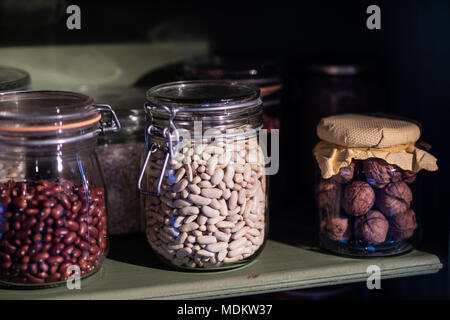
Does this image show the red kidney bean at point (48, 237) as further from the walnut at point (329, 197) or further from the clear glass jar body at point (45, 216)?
the walnut at point (329, 197)

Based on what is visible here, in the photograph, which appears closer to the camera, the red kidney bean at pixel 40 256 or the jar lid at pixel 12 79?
the red kidney bean at pixel 40 256

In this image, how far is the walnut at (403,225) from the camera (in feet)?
3.23

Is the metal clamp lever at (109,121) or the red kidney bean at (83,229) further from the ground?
the metal clamp lever at (109,121)

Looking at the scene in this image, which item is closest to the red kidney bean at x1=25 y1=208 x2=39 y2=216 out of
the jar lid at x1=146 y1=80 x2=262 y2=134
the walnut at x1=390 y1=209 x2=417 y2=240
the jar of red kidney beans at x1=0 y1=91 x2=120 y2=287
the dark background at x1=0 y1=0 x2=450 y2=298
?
the jar of red kidney beans at x1=0 y1=91 x2=120 y2=287

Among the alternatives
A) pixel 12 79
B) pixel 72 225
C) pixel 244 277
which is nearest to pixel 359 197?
pixel 244 277

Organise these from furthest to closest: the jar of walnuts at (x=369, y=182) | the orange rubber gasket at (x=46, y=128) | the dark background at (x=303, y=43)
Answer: the dark background at (x=303, y=43) < the jar of walnuts at (x=369, y=182) < the orange rubber gasket at (x=46, y=128)

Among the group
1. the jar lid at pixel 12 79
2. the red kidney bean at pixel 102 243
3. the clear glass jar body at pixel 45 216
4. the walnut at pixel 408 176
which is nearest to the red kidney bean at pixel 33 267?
the clear glass jar body at pixel 45 216

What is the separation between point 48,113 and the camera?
0.85 metres

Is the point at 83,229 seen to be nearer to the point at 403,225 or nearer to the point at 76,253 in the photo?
the point at 76,253

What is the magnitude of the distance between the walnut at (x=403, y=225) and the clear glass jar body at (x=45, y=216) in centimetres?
47

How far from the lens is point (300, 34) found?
1.33m

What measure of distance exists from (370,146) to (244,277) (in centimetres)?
28

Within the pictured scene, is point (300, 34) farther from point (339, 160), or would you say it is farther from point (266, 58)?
point (339, 160)

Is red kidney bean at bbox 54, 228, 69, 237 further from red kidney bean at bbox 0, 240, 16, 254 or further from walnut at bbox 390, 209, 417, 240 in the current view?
walnut at bbox 390, 209, 417, 240
